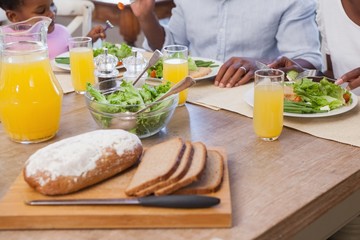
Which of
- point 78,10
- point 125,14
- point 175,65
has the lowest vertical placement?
point 125,14

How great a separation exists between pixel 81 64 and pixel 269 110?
0.66 m

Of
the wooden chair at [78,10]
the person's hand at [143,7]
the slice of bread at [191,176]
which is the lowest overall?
the wooden chair at [78,10]

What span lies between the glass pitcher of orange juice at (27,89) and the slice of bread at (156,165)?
0.99 feet

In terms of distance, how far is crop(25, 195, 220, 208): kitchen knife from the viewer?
0.91m

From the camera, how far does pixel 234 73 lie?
1.71m

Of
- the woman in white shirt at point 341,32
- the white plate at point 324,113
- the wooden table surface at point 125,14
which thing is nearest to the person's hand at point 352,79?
the white plate at point 324,113

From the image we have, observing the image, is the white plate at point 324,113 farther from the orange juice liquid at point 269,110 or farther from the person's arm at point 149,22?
the person's arm at point 149,22

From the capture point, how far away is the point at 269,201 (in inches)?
39.1

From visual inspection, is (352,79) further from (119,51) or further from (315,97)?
(119,51)

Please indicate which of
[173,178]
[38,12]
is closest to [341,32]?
[38,12]

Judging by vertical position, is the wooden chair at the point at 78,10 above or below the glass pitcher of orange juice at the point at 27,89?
below

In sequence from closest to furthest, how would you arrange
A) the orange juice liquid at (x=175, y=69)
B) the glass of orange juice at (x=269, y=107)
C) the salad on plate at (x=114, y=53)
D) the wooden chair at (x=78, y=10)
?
the glass of orange juice at (x=269, y=107), the orange juice liquid at (x=175, y=69), the salad on plate at (x=114, y=53), the wooden chair at (x=78, y=10)

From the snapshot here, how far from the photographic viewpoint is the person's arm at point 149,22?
224cm

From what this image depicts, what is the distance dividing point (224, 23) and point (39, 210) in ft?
4.86
